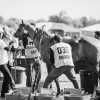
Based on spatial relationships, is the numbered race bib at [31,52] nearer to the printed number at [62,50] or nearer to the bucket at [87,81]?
the bucket at [87,81]

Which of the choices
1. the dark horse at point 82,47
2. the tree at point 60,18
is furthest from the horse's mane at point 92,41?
the tree at point 60,18

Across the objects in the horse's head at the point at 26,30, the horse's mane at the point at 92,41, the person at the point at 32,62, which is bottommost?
the person at the point at 32,62

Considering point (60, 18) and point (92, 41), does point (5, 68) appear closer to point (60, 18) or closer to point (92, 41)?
point (92, 41)

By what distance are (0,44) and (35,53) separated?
5.47 ft

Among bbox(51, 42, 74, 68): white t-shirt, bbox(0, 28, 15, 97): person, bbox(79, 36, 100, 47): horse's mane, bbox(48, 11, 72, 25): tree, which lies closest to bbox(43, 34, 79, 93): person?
bbox(51, 42, 74, 68): white t-shirt

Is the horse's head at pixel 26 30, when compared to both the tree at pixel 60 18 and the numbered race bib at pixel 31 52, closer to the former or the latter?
the numbered race bib at pixel 31 52

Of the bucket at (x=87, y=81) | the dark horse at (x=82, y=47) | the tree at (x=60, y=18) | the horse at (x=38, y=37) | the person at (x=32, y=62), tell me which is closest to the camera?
the dark horse at (x=82, y=47)

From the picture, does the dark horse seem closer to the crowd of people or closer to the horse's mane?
the horse's mane

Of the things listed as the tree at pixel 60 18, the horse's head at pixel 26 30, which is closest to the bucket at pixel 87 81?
the horse's head at pixel 26 30

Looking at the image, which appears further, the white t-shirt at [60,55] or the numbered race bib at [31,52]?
the numbered race bib at [31,52]

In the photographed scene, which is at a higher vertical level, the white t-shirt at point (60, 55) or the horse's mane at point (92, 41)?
the horse's mane at point (92, 41)

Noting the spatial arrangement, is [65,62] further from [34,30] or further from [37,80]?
[34,30]

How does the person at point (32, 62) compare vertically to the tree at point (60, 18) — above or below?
below

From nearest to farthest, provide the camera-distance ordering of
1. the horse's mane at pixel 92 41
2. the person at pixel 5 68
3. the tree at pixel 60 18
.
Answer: the person at pixel 5 68
the horse's mane at pixel 92 41
the tree at pixel 60 18
